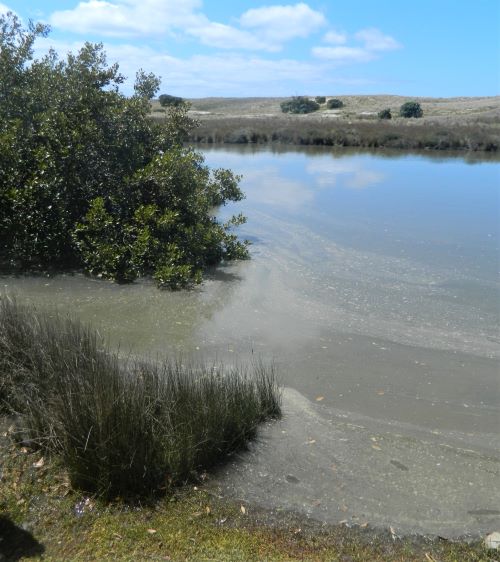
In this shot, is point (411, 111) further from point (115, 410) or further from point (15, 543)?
point (15, 543)

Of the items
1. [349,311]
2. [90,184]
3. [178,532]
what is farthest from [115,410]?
[90,184]

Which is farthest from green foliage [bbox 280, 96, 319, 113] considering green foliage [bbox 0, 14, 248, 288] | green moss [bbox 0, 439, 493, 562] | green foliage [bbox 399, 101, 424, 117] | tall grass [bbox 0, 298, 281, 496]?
green moss [bbox 0, 439, 493, 562]

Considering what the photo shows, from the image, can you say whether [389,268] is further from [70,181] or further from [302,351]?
[70,181]

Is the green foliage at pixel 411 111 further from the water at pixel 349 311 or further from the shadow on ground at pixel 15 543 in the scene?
the shadow on ground at pixel 15 543

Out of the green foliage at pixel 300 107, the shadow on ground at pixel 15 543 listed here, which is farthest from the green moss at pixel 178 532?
the green foliage at pixel 300 107

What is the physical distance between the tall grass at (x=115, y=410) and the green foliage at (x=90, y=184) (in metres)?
4.53

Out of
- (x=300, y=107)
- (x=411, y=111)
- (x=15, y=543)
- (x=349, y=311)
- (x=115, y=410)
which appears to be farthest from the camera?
(x=300, y=107)

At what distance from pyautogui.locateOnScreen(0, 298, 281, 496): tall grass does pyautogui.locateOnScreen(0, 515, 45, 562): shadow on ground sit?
471 millimetres

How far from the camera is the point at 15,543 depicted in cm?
377

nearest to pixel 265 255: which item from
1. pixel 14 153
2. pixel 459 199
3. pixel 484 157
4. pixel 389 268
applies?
pixel 389 268

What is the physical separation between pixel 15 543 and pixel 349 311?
620 centimetres

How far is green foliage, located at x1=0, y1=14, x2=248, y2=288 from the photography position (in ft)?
32.9

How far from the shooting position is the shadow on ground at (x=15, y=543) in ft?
12.0

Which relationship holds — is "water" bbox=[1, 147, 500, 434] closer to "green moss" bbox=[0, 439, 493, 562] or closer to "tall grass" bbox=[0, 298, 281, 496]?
"tall grass" bbox=[0, 298, 281, 496]
